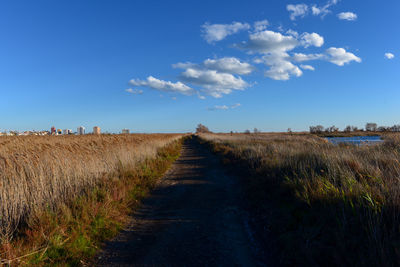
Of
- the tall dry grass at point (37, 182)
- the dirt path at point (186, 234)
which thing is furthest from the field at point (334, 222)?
the tall dry grass at point (37, 182)

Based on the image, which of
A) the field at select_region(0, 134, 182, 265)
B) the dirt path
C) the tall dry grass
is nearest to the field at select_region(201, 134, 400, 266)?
the dirt path

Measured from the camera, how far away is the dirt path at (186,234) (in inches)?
151

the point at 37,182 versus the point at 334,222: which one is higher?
the point at 37,182

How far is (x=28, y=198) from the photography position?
16.7 ft

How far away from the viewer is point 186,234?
4766mm

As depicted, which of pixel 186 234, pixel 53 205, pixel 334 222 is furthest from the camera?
pixel 53 205

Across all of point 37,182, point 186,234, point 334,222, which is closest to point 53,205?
point 37,182

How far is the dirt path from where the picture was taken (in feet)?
12.6

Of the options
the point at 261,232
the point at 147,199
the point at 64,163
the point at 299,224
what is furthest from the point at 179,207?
the point at 64,163

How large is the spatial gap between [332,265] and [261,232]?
1.81m

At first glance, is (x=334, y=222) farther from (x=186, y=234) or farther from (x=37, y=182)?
(x=37, y=182)

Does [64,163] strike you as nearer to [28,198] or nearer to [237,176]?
[28,198]

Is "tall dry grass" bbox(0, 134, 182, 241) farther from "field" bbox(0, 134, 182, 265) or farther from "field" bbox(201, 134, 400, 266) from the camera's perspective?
"field" bbox(201, 134, 400, 266)

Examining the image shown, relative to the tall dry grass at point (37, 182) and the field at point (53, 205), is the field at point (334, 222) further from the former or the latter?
the tall dry grass at point (37, 182)
